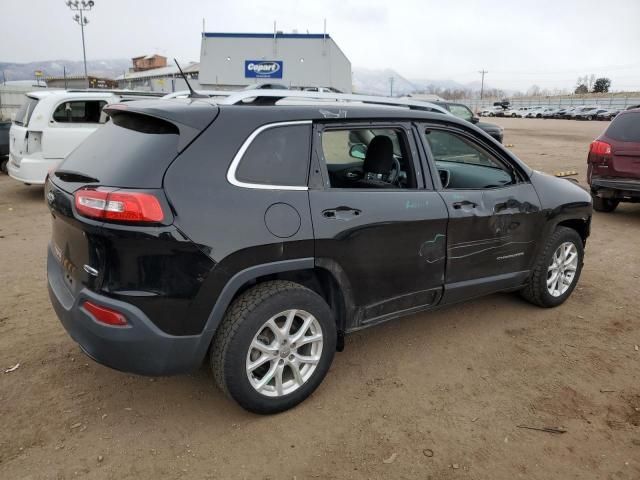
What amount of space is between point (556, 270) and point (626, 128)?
4399mm

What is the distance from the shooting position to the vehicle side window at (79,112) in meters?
8.06

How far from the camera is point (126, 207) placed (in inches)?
93.6

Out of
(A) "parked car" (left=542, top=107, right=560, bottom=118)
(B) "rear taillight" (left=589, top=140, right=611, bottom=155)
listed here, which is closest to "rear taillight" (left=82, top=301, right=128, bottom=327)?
(B) "rear taillight" (left=589, top=140, right=611, bottom=155)

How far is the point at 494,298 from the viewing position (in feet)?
15.2

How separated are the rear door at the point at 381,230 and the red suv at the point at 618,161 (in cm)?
525

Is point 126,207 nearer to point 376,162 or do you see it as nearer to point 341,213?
point 341,213

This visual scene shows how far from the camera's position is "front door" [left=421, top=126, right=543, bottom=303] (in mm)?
3480

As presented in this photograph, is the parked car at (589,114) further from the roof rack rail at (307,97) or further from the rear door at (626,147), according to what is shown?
the roof rack rail at (307,97)

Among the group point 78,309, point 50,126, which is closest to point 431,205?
point 78,309

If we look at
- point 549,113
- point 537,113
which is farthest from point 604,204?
point 537,113

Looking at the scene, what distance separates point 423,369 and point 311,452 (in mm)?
1124

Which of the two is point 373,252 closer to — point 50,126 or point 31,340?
point 31,340

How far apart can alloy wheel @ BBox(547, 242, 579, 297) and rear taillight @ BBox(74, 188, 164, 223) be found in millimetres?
→ 3320

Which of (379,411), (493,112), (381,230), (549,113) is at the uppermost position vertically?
(493,112)
